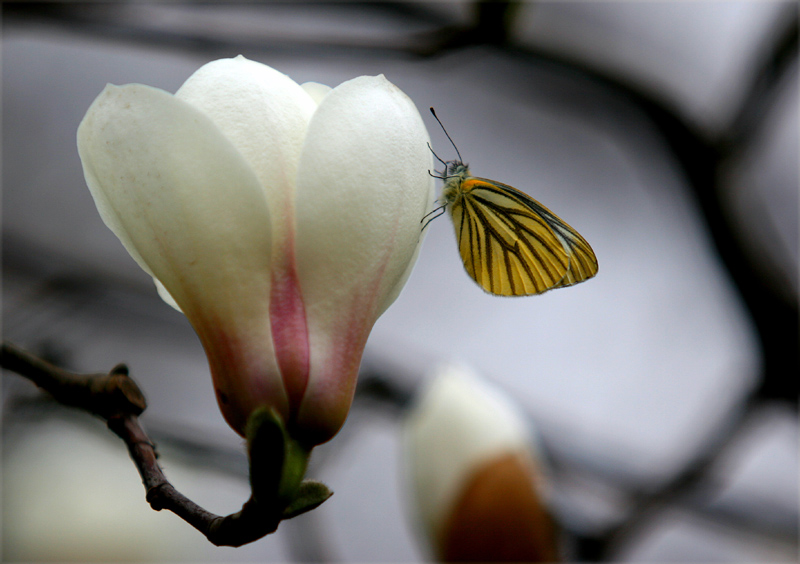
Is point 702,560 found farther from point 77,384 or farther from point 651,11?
point 77,384

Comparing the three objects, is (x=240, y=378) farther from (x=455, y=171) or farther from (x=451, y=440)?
(x=451, y=440)

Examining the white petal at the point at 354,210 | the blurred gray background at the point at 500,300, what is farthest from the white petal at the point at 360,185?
the blurred gray background at the point at 500,300

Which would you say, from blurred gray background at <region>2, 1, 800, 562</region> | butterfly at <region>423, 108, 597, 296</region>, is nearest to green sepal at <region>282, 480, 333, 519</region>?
butterfly at <region>423, 108, 597, 296</region>

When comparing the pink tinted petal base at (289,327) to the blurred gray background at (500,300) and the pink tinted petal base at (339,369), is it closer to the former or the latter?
the pink tinted petal base at (339,369)

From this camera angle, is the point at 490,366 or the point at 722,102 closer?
the point at 722,102

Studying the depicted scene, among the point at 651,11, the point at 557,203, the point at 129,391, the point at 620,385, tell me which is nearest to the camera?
the point at 129,391

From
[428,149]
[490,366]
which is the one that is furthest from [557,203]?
[428,149]

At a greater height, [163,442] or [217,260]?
[217,260]

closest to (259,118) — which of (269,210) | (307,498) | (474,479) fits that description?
(269,210)

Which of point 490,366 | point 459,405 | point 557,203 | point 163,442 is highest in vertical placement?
point 459,405
